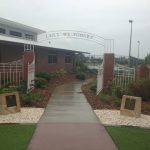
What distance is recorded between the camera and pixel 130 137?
8656 mm

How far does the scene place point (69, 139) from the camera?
8359 mm

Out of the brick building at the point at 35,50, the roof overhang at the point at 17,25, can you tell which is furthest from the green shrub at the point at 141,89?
the roof overhang at the point at 17,25

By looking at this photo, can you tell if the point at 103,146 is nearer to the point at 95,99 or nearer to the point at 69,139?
the point at 69,139

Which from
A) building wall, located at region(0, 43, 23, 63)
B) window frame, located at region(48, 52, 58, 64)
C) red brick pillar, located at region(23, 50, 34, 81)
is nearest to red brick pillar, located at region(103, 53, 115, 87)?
red brick pillar, located at region(23, 50, 34, 81)

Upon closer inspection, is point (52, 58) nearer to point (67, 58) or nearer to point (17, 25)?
point (67, 58)

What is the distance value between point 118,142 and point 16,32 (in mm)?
29968

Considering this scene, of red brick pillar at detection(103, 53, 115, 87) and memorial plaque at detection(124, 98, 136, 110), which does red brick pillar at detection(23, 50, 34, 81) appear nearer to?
red brick pillar at detection(103, 53, 115, 87)

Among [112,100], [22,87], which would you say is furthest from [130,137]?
[22,87]

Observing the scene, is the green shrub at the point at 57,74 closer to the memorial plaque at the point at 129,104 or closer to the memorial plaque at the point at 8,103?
the memorial plaque at the point at 8,103

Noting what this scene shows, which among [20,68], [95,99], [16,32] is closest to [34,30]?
[16,32]

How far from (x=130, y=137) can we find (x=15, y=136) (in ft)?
9.16

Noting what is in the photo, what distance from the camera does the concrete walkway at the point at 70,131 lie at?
784 centimetres

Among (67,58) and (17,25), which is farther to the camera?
(67,58)

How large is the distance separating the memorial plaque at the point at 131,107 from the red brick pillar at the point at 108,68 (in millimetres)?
5969
